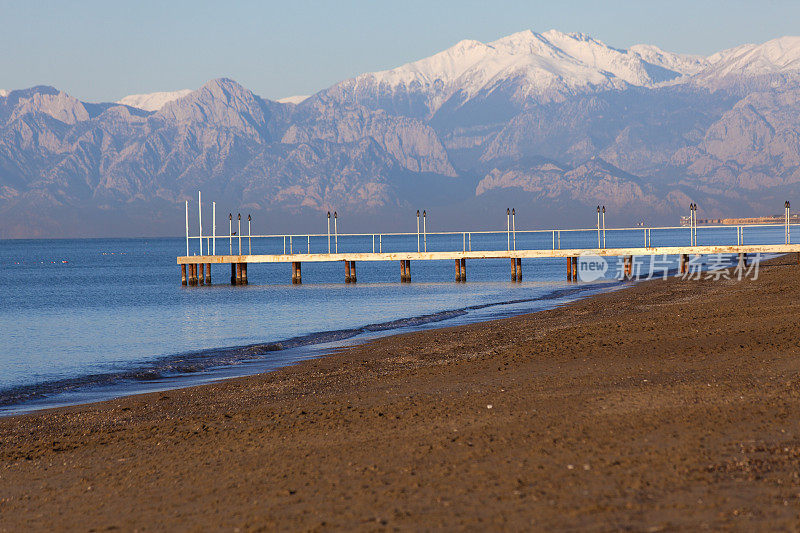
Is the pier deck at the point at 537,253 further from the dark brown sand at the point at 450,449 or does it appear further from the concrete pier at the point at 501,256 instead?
the dark brown sand at the point at 450,449

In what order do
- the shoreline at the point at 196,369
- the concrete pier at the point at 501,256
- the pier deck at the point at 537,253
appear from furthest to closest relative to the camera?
the concrete pier at the point at 501,256, the pier deck at the point at 537,253, the shoreline at the point at 196,369

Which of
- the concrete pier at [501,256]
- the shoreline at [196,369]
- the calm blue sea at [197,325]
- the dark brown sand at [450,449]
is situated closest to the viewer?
the dark brown sand at [450,449]

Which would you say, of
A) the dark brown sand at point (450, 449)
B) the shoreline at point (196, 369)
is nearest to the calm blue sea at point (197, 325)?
the shoreline at point (196, 369)

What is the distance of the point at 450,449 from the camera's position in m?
8.84

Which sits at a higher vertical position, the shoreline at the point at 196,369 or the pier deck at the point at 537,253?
the pier deck at the point at 537,253

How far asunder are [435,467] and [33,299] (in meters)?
52.3

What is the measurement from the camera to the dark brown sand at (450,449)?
684 cm

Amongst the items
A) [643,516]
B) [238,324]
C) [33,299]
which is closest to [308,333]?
[238,324]

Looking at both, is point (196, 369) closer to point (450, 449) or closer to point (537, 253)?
point (450, 449)

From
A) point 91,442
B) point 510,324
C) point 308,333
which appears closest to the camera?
point 91,442

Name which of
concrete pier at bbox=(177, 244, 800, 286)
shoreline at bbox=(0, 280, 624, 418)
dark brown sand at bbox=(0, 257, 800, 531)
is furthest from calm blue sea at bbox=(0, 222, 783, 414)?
dark brown sand at bbox=(0, 257, 800, 531)

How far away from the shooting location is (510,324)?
25.5m

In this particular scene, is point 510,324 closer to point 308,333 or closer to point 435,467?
point 308,333

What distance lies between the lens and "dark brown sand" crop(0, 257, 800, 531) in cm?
684
